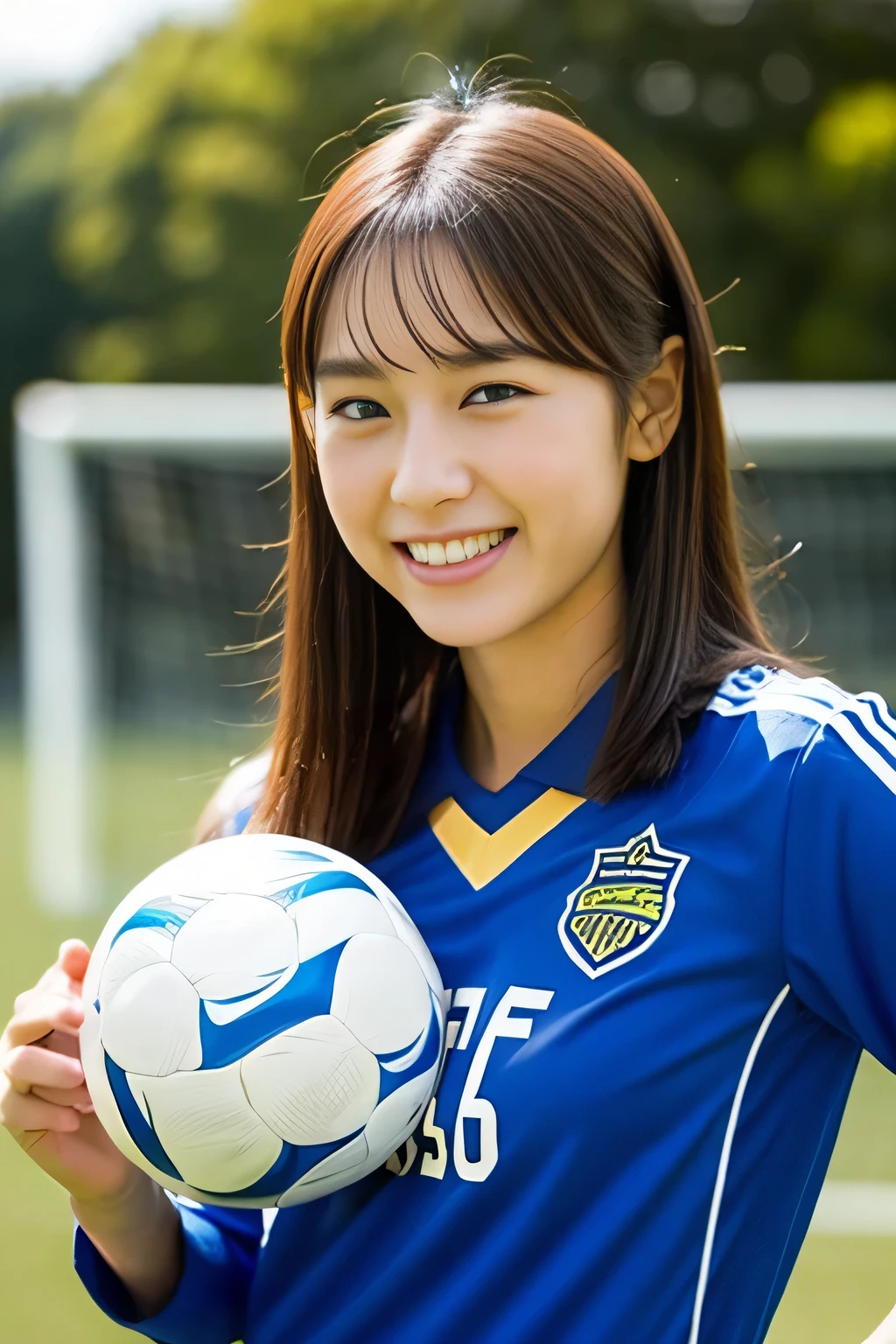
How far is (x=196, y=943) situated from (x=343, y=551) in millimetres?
541

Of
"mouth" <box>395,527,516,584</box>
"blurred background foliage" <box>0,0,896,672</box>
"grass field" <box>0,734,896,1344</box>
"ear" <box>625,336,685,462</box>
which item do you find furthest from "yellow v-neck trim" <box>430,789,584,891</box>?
"blurred background foliage" <box>0,0,896,672</box>

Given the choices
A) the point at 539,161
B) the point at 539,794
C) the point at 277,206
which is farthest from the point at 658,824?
the point at 277,206

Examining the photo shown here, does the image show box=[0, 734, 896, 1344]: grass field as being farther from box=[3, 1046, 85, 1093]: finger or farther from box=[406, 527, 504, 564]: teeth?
box=[406, 527, 504, 564]: teeth

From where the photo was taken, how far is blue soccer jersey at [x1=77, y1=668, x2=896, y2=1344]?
51.3 inches

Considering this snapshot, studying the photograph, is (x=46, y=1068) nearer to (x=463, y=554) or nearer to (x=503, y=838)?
(x=503, y=838)

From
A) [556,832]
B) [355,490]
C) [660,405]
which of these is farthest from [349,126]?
[556,832]

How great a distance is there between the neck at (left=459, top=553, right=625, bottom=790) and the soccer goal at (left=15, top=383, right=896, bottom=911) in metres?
4.34

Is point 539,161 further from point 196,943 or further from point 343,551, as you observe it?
point 196,943

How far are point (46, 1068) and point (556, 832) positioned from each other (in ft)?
1.84

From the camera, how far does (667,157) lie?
1709 centimetres

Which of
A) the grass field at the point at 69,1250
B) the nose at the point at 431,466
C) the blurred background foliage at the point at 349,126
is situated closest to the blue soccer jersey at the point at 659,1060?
the nose at the point at 431,466

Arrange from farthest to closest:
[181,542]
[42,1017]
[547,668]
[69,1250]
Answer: [181,542], [69,1250], [547,668], [42,1017]

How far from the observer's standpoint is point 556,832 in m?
1.50

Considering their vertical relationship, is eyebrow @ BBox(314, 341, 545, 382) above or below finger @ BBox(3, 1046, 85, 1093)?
above
